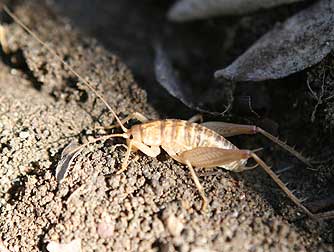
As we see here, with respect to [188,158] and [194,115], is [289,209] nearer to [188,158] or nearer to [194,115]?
[188,158]

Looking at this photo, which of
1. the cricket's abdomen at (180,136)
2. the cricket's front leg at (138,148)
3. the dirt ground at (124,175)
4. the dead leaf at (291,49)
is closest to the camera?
the dirt ground at (124,175)

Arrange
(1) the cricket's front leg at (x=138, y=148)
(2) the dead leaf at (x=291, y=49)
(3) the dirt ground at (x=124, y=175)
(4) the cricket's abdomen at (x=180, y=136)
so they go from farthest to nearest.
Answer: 1. (2) the dead leaf at (x=291, y=49)
2. (4) the cricket's abdomen at (x=180, y=136)
3. (1) the cricket's front leg at (x=138, y=148)
4. (3) the dirt ground at (x=124, y=175)

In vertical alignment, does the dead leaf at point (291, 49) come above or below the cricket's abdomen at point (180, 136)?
above

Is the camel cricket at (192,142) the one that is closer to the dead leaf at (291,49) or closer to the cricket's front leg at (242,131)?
the cricket's front leg at (242,131)

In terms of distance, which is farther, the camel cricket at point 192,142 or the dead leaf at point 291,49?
the dead leaf at point 291,49

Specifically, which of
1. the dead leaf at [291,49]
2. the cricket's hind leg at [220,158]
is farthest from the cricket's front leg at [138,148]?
the dead leaf at [291,49]
